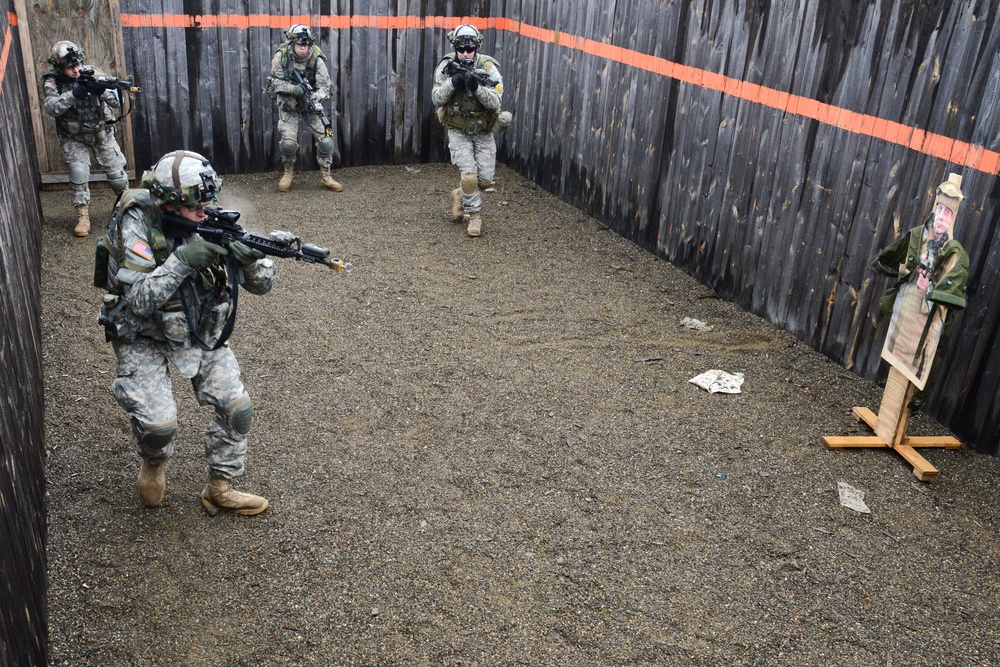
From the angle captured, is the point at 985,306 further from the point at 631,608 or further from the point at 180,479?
the point at 180,479

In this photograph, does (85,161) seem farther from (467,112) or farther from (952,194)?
(952,194)

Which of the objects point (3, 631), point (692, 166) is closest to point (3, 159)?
point (3, 631)

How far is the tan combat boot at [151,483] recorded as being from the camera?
4418mm

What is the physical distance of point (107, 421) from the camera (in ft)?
17.4

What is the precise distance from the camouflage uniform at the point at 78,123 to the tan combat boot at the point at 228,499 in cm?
510

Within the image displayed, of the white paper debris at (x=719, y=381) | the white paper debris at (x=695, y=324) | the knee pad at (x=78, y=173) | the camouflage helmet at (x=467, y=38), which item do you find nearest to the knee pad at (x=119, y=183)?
the knee pad at (x=78, y=173)

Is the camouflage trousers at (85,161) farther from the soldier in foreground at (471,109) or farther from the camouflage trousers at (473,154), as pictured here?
the camouflage trousers at (473,154)

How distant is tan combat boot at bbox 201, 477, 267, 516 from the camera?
4.44 meters

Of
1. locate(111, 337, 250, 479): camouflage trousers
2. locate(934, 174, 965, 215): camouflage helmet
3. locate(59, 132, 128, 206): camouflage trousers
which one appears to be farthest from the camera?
locate(59, 132, 128, 206): camouflage trousers

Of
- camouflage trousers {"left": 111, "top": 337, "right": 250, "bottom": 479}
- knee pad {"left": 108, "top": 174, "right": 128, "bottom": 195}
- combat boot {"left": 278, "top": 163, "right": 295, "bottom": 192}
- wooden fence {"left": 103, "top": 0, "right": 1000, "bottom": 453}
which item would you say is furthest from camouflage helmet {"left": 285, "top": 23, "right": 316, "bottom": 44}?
camouflage trousers {"left": 111, "top": 337, "right": 250, "bottom": 479}

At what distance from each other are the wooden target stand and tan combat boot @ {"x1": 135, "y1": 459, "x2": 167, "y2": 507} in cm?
395

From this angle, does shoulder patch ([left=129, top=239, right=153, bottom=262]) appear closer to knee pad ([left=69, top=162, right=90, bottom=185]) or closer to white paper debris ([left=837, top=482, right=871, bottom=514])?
white paper debris ([left=837, top=482, right=871, bottom=514])

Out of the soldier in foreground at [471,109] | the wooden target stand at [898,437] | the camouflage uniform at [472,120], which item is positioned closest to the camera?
the wooden target stand at [898,437]

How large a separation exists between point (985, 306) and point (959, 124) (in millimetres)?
1163
